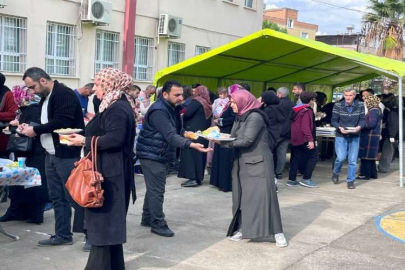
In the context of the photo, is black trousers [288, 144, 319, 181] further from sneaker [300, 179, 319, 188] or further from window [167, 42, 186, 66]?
window [167, 42, 186, 66]

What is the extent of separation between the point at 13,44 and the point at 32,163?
298 inches

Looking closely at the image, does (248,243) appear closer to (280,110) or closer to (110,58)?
(280,110)

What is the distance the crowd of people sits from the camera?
4402 millimetres

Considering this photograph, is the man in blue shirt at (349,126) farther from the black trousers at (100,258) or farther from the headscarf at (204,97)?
the black trousers at (100,258)

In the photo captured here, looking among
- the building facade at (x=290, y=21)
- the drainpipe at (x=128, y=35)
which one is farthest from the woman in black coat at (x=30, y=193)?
the building facade at (x=290, y=21)

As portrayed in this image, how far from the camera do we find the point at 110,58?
52.1 ft

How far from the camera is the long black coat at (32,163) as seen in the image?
6426mm

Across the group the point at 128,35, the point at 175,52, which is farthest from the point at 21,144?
the point at 175,52

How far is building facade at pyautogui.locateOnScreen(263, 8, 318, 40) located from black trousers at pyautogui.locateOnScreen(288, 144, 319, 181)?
58.2 m

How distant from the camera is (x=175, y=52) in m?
18.5

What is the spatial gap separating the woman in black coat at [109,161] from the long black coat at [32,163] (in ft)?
7.26

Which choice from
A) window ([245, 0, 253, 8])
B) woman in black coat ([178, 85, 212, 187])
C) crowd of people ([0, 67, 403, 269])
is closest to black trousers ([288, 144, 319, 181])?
crowd of people ([0, 67, 403, 269])

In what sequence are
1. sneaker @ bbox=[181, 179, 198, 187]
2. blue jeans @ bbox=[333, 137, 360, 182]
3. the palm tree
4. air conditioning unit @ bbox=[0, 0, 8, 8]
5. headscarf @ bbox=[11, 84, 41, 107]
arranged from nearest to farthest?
headscarf @ bbox=[11, 84, 41, 107] < sneaker @ bbox=[181, 179, 198, 187] < blue jeans @ bbox=[333, 137, 360, 182] < air conditioning unit @ bbox=[0, 0, 8, 8] < the palm tree

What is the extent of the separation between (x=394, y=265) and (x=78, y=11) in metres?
11.4
